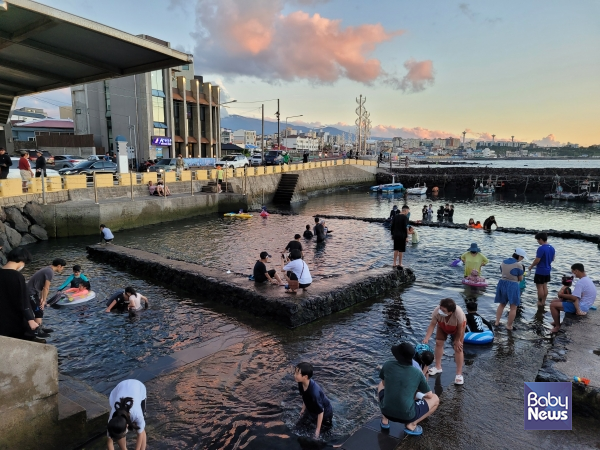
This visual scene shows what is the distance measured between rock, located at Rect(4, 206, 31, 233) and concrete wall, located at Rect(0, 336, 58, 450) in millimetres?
19704

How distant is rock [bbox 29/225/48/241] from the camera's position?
71.4ft

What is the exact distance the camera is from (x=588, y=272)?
16.3m

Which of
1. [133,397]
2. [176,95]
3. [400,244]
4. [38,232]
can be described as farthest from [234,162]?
[133,397]

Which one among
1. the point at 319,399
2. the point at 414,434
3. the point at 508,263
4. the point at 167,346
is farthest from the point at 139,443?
the point at 508,263

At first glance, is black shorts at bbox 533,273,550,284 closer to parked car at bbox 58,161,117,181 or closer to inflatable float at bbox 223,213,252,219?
inflatable float at bbox 223,213,252,219

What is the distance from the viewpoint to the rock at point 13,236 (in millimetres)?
19969

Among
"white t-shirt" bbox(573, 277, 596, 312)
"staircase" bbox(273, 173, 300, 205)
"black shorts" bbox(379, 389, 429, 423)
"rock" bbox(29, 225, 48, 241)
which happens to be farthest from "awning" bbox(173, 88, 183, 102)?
"black shorts" bbox(379, 389, 429, 423)

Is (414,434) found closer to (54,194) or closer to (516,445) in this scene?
(516,445)

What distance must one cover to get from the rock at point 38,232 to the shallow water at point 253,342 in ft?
6.91

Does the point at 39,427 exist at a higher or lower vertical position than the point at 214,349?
higher

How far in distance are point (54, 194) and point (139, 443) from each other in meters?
23.9

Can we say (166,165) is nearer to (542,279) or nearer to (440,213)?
(440,213)

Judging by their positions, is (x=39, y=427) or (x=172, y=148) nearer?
(x=39, y=427)

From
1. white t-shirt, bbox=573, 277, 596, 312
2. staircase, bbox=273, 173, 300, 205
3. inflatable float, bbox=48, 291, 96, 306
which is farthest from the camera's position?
staircase, bbox=273, 173, 300, 205
